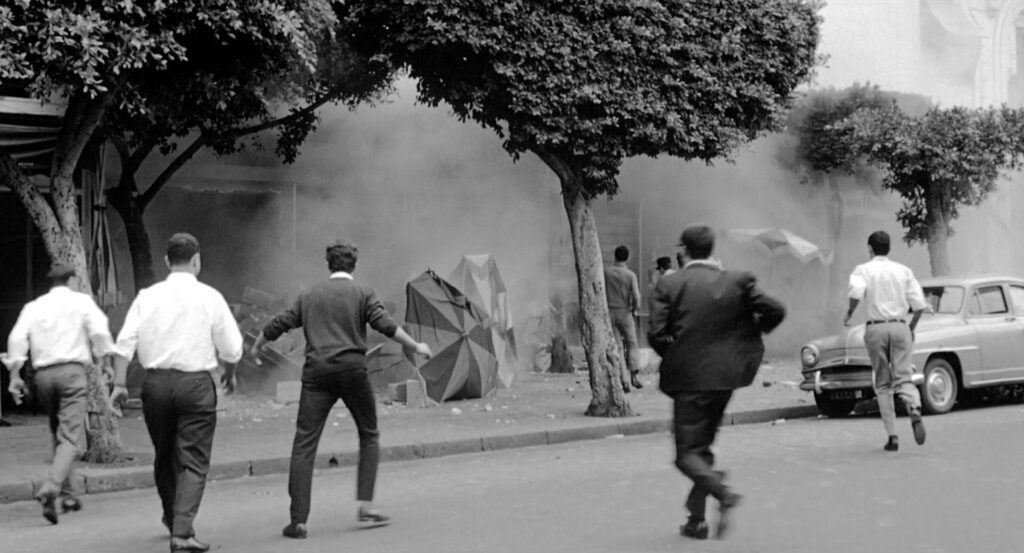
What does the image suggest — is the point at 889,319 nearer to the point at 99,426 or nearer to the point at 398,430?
the point at 398,430

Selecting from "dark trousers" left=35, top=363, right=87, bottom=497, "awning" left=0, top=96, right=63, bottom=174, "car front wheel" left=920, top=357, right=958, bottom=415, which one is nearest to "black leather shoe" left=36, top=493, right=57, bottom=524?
"dark trousers" left=35, top=363, right=87, bottom=497

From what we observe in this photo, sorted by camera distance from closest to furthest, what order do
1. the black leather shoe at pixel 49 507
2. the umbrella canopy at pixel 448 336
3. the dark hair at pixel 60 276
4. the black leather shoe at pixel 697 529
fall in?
the black leather shoe at pixel 697 529, the black leather shoe at pixel 49 507, the dark hair at pixel 60 276, the umbrella canopy at pixel 448 336

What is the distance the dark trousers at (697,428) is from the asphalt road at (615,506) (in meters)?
0.25

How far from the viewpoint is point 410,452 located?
10.8m

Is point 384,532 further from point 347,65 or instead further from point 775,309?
point 347,65

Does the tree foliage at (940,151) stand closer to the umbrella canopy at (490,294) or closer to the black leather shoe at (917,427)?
the umbrella canopy at (490,294)

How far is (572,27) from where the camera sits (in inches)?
469

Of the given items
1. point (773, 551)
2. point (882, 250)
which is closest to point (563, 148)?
point (882, 250)

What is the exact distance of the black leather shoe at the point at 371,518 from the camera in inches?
275

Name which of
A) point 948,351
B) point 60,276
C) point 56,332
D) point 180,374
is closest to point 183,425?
point 180,374

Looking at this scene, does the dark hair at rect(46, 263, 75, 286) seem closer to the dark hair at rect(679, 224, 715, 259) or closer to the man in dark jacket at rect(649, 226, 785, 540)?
the man in dark jacket at rect(649, 226, 785, 540)

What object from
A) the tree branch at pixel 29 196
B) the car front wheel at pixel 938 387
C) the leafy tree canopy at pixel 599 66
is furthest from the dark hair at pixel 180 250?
the car front wheel at pixel 938 387

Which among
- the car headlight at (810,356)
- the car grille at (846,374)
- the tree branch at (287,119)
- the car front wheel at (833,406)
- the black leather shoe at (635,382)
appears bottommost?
the car front wheel at (833,406)

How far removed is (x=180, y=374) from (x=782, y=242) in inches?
664
